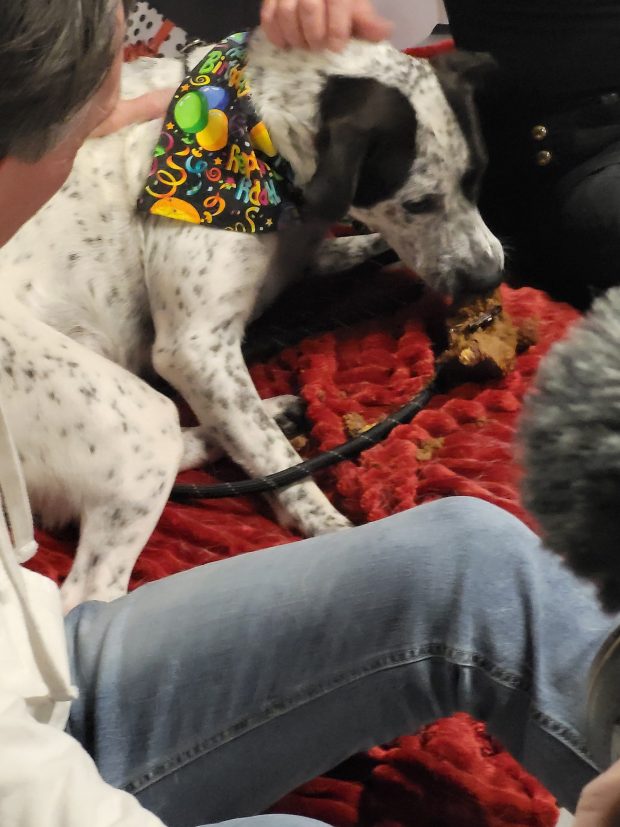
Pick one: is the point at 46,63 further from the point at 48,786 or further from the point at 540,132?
the point at 540,132

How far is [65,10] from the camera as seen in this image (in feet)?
1.90

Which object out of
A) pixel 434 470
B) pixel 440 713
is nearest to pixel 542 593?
pixel 440 713

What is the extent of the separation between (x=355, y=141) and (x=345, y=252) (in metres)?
0.44

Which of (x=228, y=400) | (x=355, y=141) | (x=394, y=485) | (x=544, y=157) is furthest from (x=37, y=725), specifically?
(x=544, y=157)

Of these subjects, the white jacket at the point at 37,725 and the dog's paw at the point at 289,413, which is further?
the dog's paw at the point at 289,413

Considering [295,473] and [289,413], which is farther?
[289,413]

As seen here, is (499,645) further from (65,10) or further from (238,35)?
(238,35)

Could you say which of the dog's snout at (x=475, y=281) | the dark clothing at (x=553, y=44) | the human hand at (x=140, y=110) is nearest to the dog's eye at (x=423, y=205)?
the dog's snout at (x=475, y=281)

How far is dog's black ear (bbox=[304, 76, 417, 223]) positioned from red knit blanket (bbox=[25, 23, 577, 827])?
0.98ft

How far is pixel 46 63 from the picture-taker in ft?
1.92

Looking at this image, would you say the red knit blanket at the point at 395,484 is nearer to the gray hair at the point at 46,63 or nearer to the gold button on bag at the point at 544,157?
the gold button on bag at the point at 544,157

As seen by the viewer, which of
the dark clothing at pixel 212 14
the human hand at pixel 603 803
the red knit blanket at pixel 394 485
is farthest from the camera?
the dark clothing at pixel 212 14

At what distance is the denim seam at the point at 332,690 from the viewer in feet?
2.79

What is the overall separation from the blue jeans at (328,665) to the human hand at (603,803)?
0.40 meters
